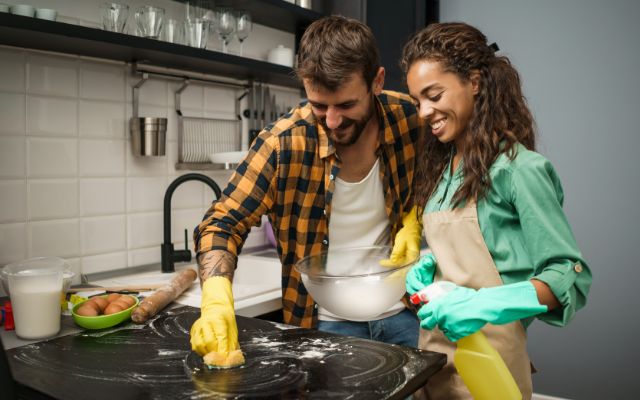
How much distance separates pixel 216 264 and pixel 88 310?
0.32 m

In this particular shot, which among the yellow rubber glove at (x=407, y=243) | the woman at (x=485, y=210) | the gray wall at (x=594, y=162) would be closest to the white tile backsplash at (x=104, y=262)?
the yellow rubber glove at (x=407, y=243)

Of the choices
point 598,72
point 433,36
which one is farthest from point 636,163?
point 433,36

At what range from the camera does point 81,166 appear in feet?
6.01

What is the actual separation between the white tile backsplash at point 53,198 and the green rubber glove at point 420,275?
1.14 m

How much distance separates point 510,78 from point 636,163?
6.00 ft

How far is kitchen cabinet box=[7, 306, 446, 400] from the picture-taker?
0.96 metres

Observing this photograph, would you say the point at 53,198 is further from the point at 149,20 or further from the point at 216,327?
the point at 216,327

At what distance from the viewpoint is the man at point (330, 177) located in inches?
57.6

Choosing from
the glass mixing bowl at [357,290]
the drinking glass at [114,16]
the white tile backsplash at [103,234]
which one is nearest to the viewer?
the glass mixing bowl at [357,290]

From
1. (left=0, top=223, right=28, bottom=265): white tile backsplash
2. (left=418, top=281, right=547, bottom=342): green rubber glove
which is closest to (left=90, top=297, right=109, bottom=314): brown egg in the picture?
(left=0, top=223, right=28, bottom=265): white tile backsplash

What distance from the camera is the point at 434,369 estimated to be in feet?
3.49

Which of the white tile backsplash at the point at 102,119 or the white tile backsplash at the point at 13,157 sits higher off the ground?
the white tile backsplash at the point at 102,119

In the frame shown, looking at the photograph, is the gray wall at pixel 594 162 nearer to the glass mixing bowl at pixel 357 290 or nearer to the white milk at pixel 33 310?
the glass mixing bowl at pixel 357 290

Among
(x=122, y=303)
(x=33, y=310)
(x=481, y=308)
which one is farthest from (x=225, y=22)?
(x=481, y=308)
